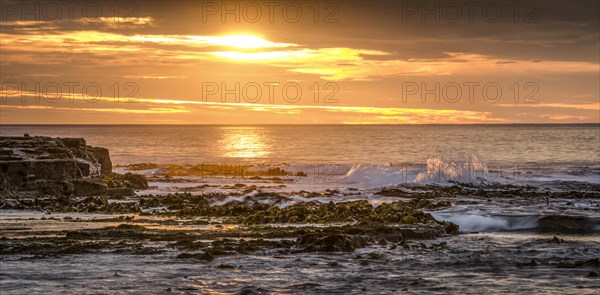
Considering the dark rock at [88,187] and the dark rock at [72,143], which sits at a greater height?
the dark rock at [72,143]

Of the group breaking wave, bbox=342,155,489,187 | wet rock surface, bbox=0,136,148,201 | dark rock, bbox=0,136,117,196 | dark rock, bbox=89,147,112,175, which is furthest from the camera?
breaking wave, bbox=342,155,489,187

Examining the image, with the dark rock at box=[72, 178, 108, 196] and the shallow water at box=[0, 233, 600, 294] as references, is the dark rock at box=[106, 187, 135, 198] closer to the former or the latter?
the dark rock at box=[72, 178, 108, 196]

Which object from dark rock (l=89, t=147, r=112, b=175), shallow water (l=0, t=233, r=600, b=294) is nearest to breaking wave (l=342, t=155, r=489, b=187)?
dark rock (l=89, t=147, r=112, b=175)

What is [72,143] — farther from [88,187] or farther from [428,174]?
[428,174]

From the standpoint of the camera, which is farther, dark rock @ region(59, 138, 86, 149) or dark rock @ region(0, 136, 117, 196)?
dark rock @ region(59, 138, 86, 149)

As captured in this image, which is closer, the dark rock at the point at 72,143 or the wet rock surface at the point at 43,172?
the wet rock surface at the point at 43,172

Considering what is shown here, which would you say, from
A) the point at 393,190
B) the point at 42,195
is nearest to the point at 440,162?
the point at 393,190

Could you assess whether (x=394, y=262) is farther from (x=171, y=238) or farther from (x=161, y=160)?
(x=161, y=160)

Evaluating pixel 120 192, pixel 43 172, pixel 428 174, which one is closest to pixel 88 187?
pixel 120 192

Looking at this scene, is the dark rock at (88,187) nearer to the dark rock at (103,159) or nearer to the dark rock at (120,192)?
the dark rock at (120,192)

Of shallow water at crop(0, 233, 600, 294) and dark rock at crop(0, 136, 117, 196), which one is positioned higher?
dark rock at crop(0, 136, 117, 196)

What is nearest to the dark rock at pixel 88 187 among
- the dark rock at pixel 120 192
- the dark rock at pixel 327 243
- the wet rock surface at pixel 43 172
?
the wet rock surface at pixel 43 172

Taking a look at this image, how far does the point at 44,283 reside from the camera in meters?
13.9

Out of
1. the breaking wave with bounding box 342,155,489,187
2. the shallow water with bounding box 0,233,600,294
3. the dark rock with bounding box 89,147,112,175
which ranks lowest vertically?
the breaking wave with bounding box 342,155,489,187
